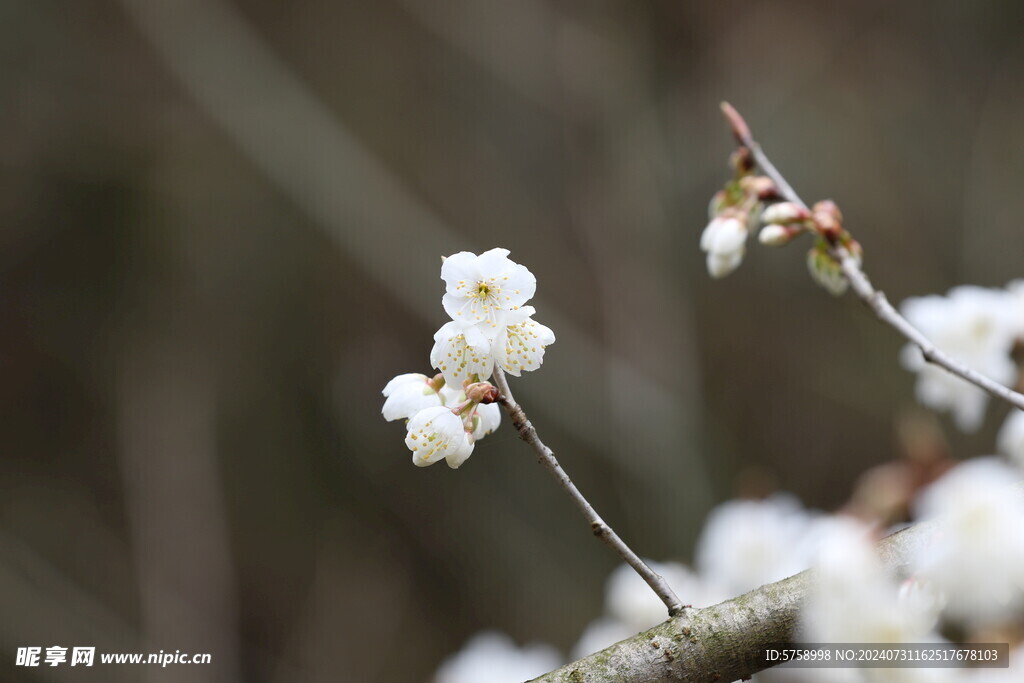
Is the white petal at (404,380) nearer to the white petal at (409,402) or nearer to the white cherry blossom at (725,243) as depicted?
the white petal at (409,402)

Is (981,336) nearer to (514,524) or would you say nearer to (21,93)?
(514,524)

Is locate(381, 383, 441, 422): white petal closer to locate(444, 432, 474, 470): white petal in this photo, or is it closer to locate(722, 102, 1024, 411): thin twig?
locate(444, 432, 474, 470): white petal

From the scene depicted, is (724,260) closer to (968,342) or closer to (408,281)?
(968,342)

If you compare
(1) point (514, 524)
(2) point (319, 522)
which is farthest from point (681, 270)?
(2) point (319, 522)

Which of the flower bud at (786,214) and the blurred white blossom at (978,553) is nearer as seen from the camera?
the blurred white blossom at (978,553)

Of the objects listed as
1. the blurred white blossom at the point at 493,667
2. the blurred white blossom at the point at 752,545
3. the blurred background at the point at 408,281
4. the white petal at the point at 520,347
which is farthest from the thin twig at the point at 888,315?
the blurred background at the point at 408,281

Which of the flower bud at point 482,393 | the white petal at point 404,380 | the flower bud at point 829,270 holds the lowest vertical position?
the flower bud at point 482,393
